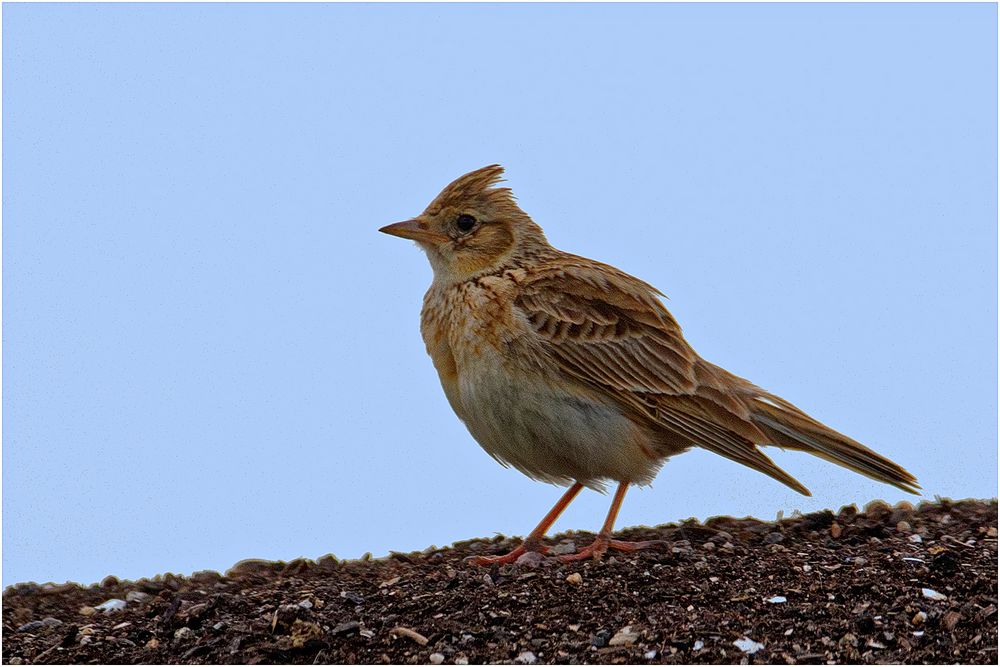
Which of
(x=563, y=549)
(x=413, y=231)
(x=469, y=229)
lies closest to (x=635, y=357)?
(x=563, y=549)

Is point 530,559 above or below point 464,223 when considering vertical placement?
below

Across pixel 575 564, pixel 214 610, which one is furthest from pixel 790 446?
pixel 214 610

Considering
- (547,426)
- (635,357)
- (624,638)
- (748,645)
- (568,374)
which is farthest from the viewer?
(635,357)

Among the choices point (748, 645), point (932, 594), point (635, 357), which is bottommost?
point (748, 645)

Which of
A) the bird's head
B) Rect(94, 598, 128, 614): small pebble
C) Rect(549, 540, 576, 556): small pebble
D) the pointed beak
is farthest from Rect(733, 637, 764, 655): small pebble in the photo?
Rect(94, 598, 128, 614): small pebble

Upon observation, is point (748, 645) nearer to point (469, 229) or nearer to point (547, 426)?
point (547, 426)

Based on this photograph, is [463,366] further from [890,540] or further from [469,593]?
[890,540]

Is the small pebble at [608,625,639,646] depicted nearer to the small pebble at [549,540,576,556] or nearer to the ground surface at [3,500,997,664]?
the ground surface at [3,500,997,664]
